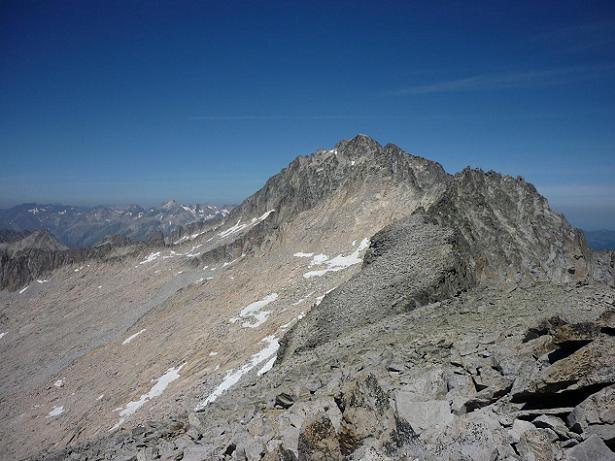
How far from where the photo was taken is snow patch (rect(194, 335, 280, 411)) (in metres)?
27.3

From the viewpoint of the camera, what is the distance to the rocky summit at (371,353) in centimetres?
926

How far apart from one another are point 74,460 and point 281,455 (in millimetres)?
8289

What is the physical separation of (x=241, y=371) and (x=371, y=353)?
16.3m

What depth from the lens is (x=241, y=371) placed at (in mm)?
29859

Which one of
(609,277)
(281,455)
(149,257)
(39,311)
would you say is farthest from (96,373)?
(149,257)

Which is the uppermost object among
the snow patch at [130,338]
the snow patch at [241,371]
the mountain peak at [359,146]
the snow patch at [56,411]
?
the mountain peak at [359,146]

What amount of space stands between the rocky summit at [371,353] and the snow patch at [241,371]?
180 millimetres

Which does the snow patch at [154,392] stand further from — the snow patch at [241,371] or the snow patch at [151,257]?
the snow patch at [151,257]

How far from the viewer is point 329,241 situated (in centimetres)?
5659

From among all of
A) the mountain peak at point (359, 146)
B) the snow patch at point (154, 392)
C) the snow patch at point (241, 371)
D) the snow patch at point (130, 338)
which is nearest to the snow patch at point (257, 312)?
the snow patch at point (154, 392)

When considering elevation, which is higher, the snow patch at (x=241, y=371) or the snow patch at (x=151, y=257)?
the snow patch at (x=241, y=371)

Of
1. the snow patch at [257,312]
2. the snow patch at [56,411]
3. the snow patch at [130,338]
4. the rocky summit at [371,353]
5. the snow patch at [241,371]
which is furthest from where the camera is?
the snow patch at [130,338]

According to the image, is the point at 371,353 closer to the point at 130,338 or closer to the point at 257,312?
the point at 257,312

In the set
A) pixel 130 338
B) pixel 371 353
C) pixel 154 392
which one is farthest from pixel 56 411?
pixel 371 353
